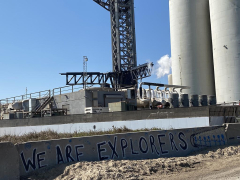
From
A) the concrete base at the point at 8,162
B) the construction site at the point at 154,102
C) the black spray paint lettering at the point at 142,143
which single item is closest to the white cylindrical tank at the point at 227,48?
the construction site at the point at 154,102

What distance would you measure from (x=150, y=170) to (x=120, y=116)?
1556cm

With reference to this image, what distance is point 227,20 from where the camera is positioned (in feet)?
122

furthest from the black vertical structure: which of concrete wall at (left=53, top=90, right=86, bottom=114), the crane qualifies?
concrete wall at (left=53, top=90, right=86, bottom=114)

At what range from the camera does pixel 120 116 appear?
24953 millimetres

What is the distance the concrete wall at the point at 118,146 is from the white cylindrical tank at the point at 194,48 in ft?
98.1

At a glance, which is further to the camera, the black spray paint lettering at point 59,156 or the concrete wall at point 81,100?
the concrete wall at point 81,100

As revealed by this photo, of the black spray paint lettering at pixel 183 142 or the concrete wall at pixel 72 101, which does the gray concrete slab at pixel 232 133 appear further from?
the concrete wall at pixel 72 101

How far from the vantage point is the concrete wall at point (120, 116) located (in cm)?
2016

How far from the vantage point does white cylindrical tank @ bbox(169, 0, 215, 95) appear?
140ft

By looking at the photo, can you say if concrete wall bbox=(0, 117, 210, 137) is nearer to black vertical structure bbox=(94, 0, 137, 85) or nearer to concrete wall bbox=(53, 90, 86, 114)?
concrete wall bbox=(53, 90, 86, 114)

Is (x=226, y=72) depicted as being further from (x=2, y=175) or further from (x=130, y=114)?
(x=2, y=175)

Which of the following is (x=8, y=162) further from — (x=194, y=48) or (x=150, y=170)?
(x=194, y=48)

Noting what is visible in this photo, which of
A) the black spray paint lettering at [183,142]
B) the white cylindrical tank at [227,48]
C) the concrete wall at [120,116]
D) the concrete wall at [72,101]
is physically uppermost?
the white cylindrical tank at [227,48]

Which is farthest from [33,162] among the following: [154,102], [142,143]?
[154,102]
